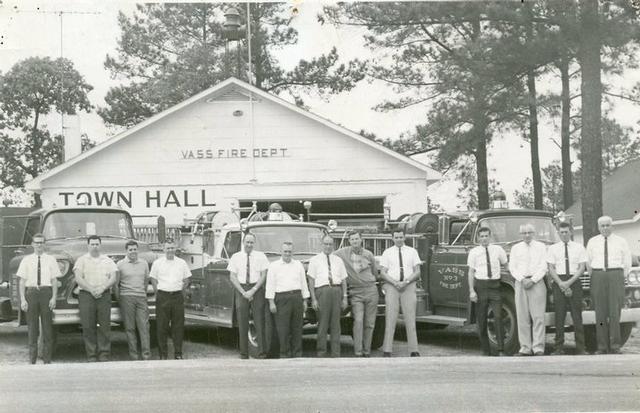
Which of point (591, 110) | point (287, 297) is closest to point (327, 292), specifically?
point (287, 297)

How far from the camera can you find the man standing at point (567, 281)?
12.8 meters

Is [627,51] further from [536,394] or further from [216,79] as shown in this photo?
[216,79]

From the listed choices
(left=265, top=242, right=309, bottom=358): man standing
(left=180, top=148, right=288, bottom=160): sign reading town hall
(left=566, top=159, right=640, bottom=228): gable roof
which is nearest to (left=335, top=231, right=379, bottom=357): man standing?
(left=265, top=242, right=309, bottom=358): man standing

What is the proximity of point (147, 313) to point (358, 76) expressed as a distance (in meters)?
28.8

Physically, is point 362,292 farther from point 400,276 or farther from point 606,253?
point 606,253

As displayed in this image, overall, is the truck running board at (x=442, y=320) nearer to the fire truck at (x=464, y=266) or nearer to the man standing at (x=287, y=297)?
the fire truck at (x=464, y=266)

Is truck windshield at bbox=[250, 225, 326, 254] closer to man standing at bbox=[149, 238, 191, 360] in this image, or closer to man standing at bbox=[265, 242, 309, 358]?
man standing at bbox=[265, 242, 309, 358]

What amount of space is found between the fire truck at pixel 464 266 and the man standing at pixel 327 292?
2078mm

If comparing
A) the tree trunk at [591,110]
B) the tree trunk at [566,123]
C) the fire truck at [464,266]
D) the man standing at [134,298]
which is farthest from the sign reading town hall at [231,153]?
the man standing at [134,298]

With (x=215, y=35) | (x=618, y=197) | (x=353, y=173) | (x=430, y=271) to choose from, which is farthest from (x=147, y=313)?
(x=215, y=35)

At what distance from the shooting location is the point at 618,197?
35.0 metres

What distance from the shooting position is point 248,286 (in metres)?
13.1

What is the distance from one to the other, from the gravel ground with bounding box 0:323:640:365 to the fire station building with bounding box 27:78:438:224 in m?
6.26

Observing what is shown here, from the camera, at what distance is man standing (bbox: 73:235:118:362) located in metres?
12.7
